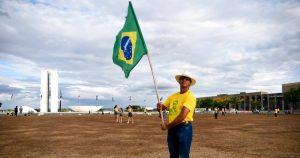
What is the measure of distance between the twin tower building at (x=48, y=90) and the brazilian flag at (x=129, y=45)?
66792 mm

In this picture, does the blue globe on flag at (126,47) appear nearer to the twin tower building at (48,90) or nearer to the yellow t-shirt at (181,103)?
the yellow t-shirt at (181,103)

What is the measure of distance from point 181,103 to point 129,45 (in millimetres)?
2146

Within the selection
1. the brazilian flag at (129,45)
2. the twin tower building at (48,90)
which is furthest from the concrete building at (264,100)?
the brazilian flag at (129,45)

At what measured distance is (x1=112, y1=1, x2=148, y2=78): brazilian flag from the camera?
577 centimetres

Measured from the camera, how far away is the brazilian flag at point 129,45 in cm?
577

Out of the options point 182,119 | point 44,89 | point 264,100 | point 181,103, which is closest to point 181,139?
point 182,119

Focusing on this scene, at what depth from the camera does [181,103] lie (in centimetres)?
452

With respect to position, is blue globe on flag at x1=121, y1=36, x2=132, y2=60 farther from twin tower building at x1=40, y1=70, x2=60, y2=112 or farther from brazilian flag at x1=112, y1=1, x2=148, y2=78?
twin tower building at x1=40, y1=70, x2=60, y2=112

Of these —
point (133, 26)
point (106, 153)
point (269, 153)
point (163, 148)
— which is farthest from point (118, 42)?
point (269, 153)

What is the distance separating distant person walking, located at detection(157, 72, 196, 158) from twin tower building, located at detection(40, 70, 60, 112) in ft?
226

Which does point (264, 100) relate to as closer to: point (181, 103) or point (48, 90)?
point (48, 90)

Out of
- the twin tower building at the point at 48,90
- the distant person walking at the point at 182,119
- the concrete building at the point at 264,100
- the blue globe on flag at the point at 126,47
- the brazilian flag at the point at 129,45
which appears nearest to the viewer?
the distant person walking at the point at 182,119

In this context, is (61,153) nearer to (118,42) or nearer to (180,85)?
(118,42)

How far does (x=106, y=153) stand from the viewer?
31.7ft
